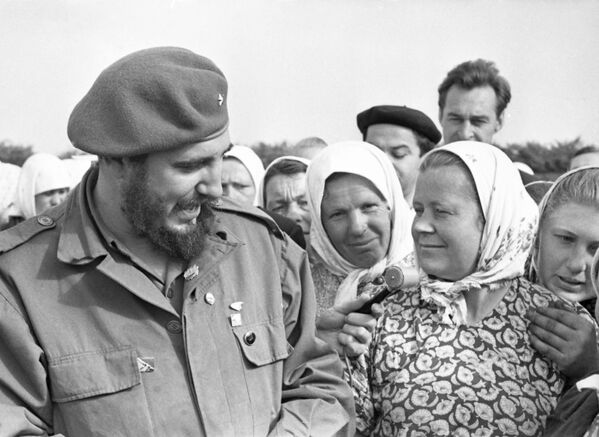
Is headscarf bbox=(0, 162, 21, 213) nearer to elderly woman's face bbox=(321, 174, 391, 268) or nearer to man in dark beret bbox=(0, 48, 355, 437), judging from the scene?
elderly woman's face bbox=(321, 174, 391, 268)

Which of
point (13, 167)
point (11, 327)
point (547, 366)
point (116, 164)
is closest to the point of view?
point (11, 327)

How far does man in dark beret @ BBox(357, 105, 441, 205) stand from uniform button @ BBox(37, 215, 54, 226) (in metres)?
3.01

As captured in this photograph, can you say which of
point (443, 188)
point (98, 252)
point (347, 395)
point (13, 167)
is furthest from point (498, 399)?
point (13, 167)

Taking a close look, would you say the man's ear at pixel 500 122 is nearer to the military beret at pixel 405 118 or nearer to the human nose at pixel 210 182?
the military beret at pixel 405 118

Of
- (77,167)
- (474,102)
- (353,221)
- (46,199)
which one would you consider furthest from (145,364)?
(77,167)

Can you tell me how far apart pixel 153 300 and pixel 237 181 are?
3369 mm

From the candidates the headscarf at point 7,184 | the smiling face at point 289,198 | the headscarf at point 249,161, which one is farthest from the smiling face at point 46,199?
the smiling face at point 289,198

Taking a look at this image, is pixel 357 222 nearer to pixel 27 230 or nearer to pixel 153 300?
pixel 153 300

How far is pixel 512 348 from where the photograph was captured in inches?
128

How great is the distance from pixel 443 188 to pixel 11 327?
1.61 meters

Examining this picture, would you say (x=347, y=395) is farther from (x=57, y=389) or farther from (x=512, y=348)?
(x=57, y=389)

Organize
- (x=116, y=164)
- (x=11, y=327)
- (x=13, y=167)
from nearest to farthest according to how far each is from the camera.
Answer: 1. (x=11, y=327)
2. (x=116, y=164)
3. (x=13, y=167)

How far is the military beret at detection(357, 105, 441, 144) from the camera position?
582cm

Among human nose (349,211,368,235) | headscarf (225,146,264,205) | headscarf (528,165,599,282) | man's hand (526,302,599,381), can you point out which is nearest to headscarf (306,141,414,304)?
human nose (349,211,368,235)
